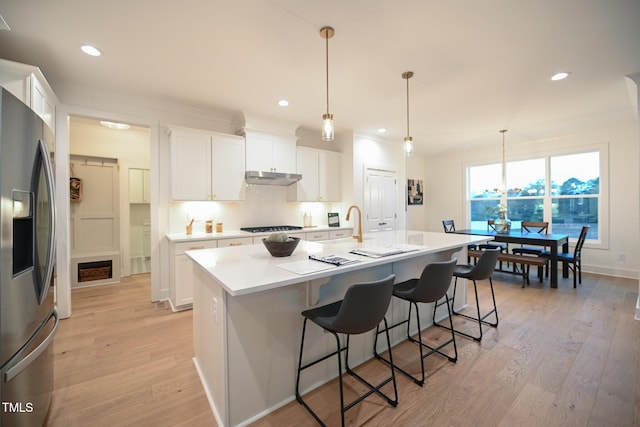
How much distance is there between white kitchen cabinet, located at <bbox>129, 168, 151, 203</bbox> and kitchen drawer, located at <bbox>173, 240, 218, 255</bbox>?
2313 mm

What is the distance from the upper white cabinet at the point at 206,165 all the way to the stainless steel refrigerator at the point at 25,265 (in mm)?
1949

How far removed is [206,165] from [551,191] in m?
6.34

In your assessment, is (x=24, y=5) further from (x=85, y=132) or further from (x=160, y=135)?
(x=85, y=132)

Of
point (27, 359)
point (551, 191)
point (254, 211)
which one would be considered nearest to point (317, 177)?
point (254, 211)

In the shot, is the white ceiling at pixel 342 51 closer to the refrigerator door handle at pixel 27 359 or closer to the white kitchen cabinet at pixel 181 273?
the white kitchen cabinet at pixel 181 273

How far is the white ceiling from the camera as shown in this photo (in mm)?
1910

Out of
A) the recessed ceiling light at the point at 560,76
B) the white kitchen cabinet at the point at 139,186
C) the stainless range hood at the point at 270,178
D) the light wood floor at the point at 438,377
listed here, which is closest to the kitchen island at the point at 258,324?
the light wood floor at the point at 438,377

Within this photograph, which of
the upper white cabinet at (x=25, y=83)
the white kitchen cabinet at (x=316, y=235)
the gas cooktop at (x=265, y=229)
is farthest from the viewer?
the white kitchen cabinet at (x=316, y=235)

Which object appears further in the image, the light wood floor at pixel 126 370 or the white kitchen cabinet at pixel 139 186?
the white kitchen cabinet at pixel 139 186

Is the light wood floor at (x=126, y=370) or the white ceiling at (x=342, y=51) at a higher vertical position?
the white ceiling at (x=342, y=51)

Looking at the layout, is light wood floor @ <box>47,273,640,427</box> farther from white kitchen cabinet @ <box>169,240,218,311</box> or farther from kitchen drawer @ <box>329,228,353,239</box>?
kitchen drawer @ <box>329,228,353,239</box>

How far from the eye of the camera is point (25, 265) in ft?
4.27

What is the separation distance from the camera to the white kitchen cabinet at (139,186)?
4941 mm

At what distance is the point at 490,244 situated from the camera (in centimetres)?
548
